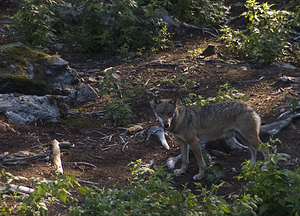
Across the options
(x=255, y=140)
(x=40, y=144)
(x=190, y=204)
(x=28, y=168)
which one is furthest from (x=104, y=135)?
(x=190, y=204)

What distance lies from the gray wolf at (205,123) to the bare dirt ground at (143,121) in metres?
0.44

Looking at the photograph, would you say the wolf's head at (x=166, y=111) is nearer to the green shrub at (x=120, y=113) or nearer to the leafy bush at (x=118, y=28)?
the green shrub at (x=120, y=113)

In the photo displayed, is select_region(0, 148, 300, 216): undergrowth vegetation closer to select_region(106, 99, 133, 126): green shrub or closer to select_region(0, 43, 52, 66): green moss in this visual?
select_region(106, 99, 133, 126): green shrub

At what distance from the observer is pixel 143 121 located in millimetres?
9719

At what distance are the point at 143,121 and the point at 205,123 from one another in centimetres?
215

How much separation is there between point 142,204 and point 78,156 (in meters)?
3.43

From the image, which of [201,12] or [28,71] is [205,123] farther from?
[201,12]

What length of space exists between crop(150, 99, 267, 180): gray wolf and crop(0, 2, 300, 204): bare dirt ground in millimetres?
440

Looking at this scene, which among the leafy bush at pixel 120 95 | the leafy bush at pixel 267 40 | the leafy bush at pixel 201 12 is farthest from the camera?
the leafy bush at pixel 201 12

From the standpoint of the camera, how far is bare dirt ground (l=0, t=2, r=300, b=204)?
7.61m

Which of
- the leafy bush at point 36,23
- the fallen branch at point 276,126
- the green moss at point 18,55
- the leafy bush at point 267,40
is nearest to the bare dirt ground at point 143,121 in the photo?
the fallen branch at point 276,126

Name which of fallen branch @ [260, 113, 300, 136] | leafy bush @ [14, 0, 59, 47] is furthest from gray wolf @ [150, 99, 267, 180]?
leafy bush @ [14, 0, 59, 47]

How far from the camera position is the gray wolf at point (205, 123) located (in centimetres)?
760

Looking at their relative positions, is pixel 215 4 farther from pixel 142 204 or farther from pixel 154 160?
pixel 142 204
